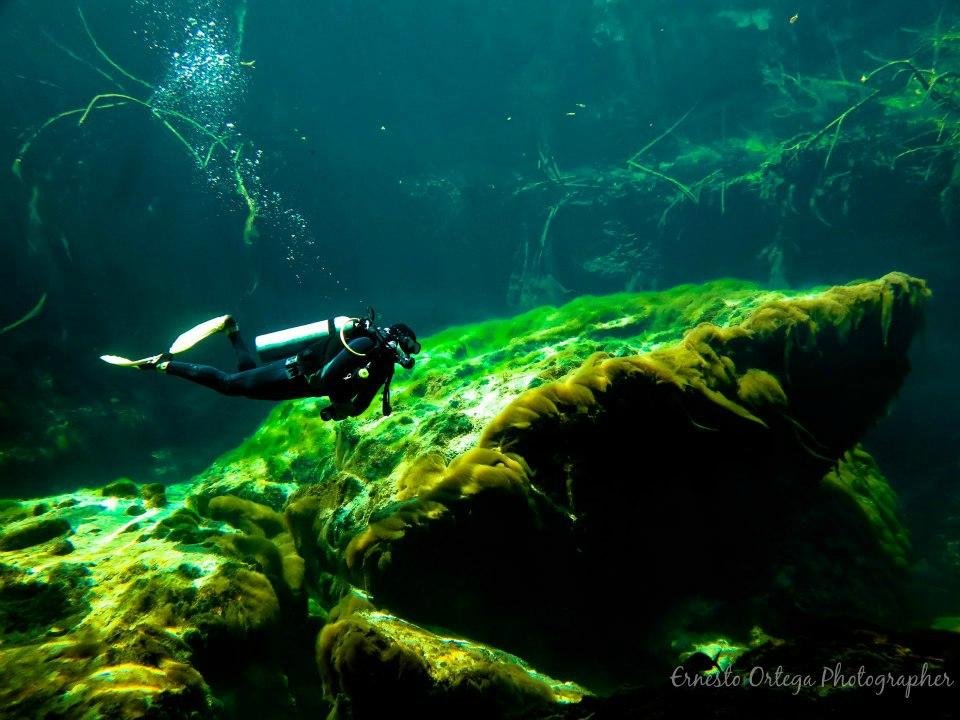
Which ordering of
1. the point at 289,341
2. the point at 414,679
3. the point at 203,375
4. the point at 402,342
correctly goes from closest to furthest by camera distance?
the point at 414,679 → the point at 402,342 → the point at 289,341 → the point at 203,375

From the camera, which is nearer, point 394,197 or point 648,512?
point 648,512

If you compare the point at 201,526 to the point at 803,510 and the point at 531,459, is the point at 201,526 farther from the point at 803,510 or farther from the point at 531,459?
the point at 803,510

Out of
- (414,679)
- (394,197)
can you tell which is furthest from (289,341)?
(394,197)

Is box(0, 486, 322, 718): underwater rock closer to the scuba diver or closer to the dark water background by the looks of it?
the scuba diver

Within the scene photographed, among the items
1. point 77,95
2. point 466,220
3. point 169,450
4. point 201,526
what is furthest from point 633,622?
point 466,220

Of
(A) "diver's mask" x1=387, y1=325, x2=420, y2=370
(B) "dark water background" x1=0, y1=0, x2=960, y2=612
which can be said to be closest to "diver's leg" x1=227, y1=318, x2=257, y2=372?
(A) "diver's mask" x1=387, y1=325, x2=420, y2=370

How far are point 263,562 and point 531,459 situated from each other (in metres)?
2.59

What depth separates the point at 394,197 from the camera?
2028 centimetres

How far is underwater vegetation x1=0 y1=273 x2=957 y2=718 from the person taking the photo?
254 centimetres

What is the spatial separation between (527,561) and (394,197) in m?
19.5

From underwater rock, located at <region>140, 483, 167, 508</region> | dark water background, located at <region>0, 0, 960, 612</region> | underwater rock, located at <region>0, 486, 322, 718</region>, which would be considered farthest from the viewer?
dark water background, located at <region>0, 0, 960, 612</region>

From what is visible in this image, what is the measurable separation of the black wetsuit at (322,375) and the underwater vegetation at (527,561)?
803mm

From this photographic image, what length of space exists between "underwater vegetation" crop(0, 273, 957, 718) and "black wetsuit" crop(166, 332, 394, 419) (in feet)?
2.63

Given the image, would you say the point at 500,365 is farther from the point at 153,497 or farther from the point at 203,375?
the point at 153,497
